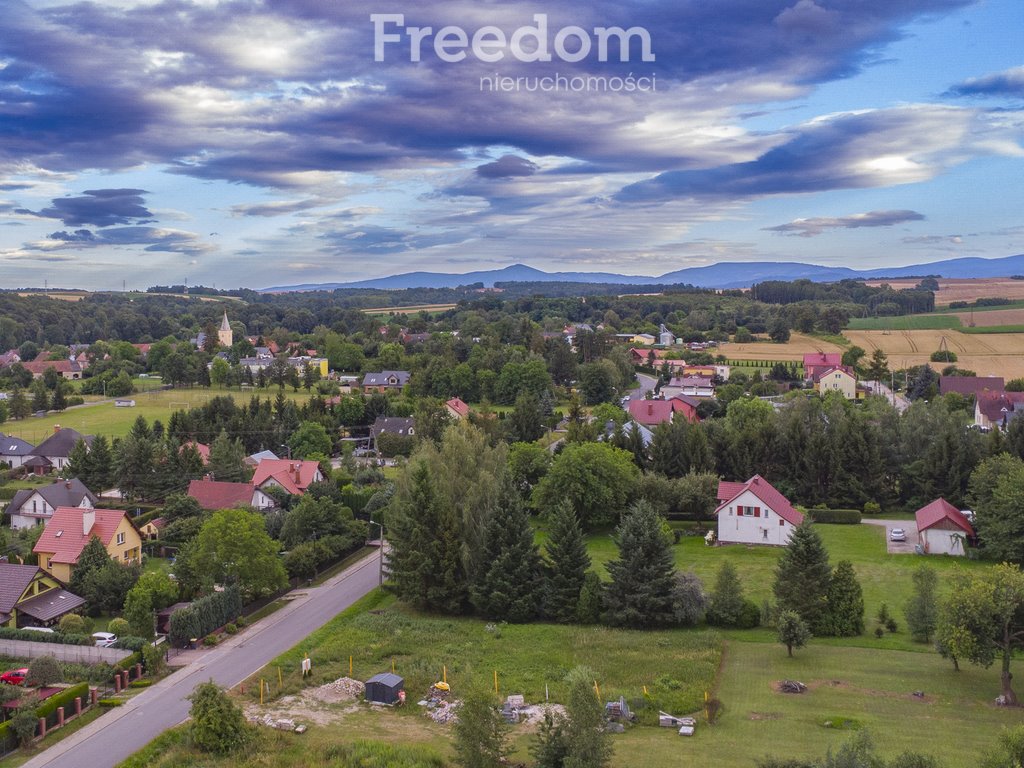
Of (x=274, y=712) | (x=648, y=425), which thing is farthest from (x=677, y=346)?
(x=274, y=712)

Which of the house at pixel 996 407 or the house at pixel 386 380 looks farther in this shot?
the house at pixel 386 380

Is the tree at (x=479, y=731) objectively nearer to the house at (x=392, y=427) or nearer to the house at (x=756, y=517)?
the house at (x=756, y=517)

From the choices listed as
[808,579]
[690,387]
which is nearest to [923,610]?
[808,579]

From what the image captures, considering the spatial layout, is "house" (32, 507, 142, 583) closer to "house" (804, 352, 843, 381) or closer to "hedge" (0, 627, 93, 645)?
"hedge" (0, 627, 93, 645)

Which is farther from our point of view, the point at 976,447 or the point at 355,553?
the point at 976,447

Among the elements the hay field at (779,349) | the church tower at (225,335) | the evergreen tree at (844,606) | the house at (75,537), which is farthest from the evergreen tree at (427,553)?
the church tower at (225,335)

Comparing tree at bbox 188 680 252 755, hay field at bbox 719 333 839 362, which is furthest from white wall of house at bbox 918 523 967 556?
hay field at bbox 719 333 839 362

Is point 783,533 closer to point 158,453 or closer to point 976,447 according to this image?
point 976,447
